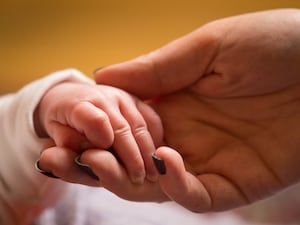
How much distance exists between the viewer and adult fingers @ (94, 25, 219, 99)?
0.50 metres

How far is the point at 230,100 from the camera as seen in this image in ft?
1.71

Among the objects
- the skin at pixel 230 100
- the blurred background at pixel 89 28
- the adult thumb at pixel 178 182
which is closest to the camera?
the adult thumb at pixel 178 182

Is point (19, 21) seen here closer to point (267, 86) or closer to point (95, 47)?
point (95, 47)

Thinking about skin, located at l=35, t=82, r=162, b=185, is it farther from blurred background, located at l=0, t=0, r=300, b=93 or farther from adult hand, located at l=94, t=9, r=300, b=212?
blurred background, located at l=0, t=0, r=300, b=93

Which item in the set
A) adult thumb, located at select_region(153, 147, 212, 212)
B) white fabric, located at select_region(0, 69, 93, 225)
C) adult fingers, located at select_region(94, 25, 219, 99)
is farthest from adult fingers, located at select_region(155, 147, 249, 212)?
white fabric, located at select_region(0, 69, 93, 225)

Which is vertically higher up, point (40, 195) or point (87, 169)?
point (87, 169)

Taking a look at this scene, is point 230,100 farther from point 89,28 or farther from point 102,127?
point 89,28

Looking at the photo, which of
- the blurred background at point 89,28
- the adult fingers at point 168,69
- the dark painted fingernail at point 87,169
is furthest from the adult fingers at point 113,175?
the blurred background at point 89,28

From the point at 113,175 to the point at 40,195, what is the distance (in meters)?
0.23

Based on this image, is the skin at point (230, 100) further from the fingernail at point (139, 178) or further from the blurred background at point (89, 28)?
the blurred background at point (89, 28)

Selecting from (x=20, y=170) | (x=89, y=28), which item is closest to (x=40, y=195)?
(x=20, y=170)

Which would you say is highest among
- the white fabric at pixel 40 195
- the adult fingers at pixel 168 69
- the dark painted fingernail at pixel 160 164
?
the adult fingers at pixel 168 69

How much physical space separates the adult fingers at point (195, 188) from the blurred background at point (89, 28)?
0.45m

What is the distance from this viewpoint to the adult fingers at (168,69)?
1.63ft
